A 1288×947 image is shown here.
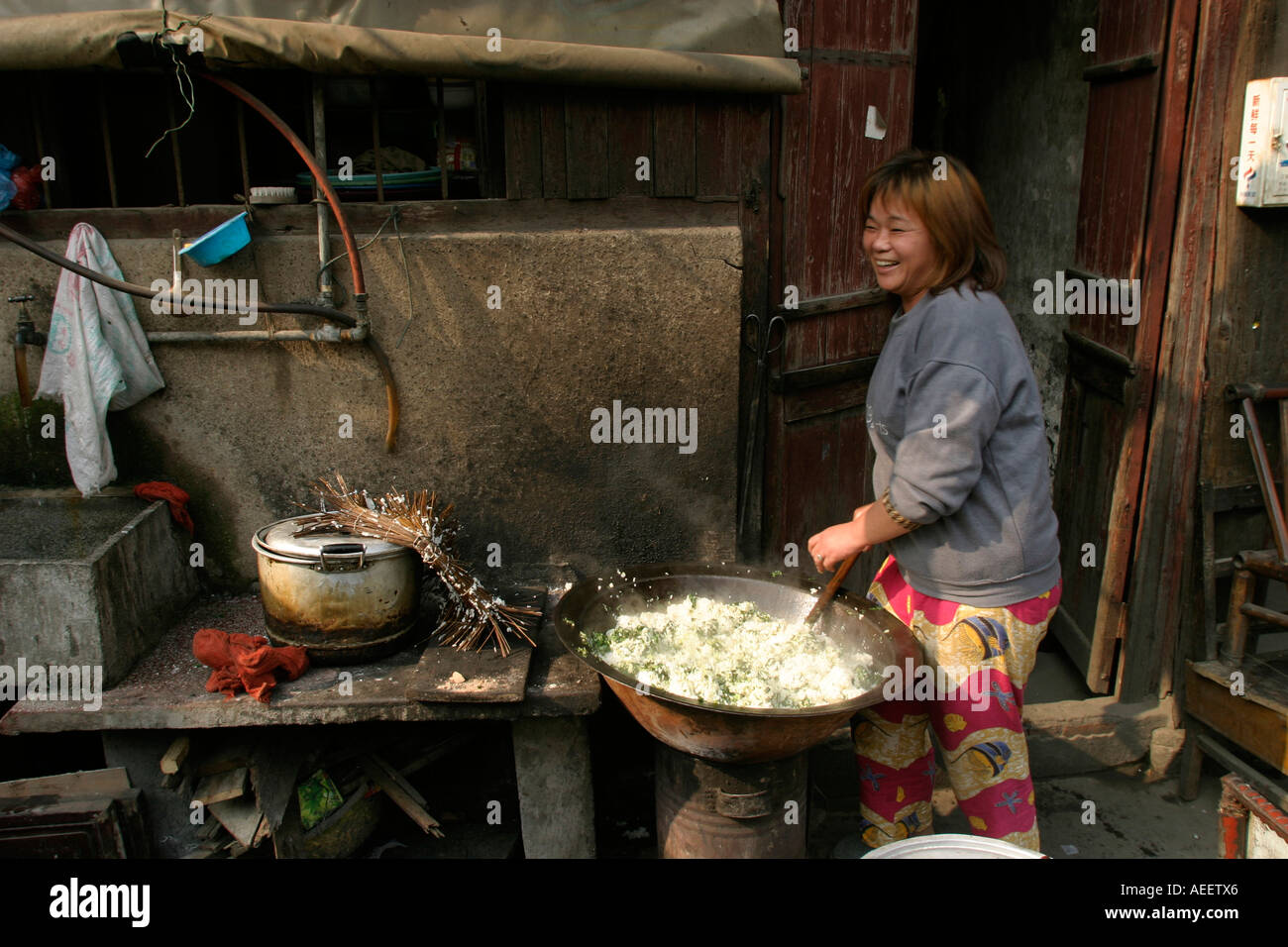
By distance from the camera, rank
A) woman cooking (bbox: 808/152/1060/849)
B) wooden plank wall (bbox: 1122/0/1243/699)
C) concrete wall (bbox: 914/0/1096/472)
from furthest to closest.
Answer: concrete wall (bbox: 914/0/1096/472)
wooden plank wall (bbox: 1122/0/1243/699)
woman cooking (bbox: 808/152/1060/849)

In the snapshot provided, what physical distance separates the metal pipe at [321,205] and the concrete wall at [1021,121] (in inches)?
153

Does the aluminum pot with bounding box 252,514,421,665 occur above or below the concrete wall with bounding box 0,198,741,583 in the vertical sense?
below

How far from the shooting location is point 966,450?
2.90m

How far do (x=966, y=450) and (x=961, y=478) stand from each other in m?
0.10

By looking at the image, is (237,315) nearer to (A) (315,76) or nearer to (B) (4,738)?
(A) (315,76)

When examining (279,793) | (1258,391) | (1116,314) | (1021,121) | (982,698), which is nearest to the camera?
(982,698)

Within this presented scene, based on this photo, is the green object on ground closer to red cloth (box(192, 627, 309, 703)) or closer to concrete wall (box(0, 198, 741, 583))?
red cloth (box(192, 627, 309, 703))

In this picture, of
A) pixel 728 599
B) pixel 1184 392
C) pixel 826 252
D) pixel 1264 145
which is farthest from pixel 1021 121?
pixel 728 599

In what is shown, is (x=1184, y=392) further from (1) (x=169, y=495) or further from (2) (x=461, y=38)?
(1) (x=169, y=495)

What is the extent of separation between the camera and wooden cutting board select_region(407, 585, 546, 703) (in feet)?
10.8

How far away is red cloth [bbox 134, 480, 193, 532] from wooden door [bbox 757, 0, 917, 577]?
8.75 feet

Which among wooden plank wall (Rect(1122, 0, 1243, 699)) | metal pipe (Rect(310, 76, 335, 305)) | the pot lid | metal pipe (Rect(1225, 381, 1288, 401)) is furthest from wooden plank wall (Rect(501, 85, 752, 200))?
metal pipe (Rect(1225, 381, 1288, 401))

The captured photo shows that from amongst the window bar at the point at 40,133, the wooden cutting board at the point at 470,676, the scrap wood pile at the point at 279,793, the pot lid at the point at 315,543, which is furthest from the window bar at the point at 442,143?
the scrap wood pile at the point at 279,793
